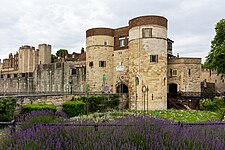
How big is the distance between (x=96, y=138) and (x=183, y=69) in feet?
87.7

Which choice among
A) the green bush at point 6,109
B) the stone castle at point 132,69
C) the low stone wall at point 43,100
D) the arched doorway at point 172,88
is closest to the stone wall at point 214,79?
the stone castle at point 132,69

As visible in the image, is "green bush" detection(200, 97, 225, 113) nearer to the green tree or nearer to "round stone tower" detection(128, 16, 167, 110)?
the green tree

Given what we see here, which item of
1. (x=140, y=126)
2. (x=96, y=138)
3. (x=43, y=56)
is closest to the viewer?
(x=96, y=138)

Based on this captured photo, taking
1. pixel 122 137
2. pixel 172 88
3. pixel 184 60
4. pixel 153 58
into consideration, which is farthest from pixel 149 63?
pixel 122 137

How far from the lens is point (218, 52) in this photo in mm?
23422

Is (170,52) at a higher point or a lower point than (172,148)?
higher

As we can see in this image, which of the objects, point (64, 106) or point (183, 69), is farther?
point (183, 69)

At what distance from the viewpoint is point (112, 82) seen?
28719mm

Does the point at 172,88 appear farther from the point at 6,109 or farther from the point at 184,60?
the point at 6,109

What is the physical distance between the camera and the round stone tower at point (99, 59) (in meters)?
28.4

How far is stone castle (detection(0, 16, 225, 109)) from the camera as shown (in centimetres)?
2452

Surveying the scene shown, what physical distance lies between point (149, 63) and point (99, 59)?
628cm

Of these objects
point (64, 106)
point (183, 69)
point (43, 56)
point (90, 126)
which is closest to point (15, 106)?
point (64, 106)

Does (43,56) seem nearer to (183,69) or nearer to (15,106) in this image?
(183,69)
